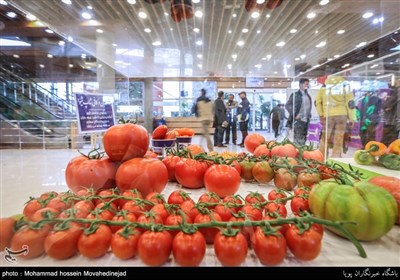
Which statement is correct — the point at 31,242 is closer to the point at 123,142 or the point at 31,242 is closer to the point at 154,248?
the point at 154,248

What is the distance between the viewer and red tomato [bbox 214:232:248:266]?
0.48 metres

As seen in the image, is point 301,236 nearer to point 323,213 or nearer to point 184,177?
point 323,213

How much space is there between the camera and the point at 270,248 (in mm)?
481

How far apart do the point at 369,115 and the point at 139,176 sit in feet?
12.4

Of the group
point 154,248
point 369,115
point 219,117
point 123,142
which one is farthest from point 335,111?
point 154,248

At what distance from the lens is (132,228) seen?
1.69ft

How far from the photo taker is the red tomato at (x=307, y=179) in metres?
0.86

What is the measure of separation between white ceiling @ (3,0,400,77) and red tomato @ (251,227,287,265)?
2.44 meters

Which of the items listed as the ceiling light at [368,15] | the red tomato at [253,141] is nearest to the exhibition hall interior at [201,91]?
the red tomato at [253,141]

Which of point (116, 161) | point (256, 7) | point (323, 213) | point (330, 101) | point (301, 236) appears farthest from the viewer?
point (330, 101)

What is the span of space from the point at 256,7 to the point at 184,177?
2912 millimetres

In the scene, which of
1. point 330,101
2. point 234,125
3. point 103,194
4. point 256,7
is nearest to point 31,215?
point 103,194

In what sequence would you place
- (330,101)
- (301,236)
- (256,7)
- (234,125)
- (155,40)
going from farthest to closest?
(155,40) < (330,101) < (256,7) < (234,125) < (301,236)

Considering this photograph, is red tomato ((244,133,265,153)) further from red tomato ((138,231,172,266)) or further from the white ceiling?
the white ceiling
